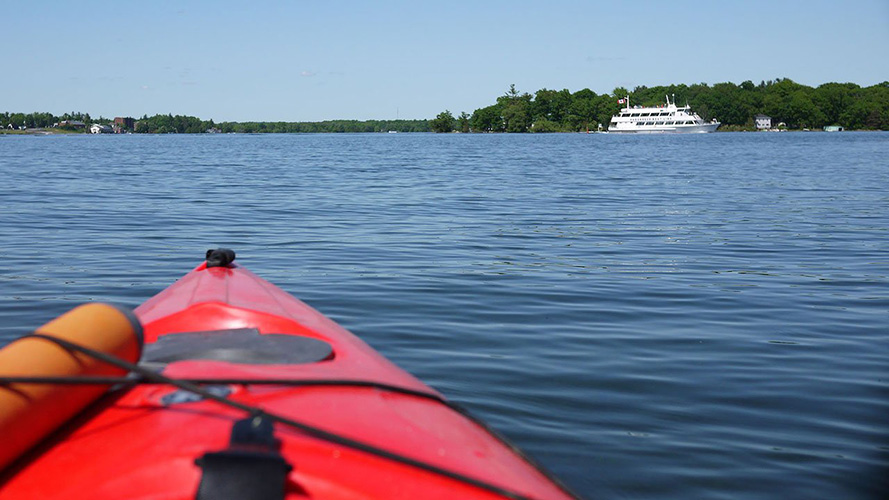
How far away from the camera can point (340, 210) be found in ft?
47.9

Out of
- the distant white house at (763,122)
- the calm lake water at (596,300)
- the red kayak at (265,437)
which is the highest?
the distant white house at (763,122)

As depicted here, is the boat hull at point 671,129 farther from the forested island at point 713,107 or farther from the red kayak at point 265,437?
the red kayak at point 265,437

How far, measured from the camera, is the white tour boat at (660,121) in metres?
88.0

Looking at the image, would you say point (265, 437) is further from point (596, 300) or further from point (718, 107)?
point (718, 107)

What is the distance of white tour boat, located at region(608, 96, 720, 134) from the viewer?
8800cm

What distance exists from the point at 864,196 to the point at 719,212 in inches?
172

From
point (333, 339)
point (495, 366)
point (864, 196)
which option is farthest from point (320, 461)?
point (864, 196)

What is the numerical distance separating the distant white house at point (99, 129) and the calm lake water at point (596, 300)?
156 metres

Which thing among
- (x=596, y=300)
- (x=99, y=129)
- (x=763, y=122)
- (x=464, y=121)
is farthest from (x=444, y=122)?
(x=596, y=300)

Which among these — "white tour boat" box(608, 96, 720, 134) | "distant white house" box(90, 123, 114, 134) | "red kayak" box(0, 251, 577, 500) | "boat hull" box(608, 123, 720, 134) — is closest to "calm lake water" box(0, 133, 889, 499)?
"red kayak" box(0, 251, 577, 500)

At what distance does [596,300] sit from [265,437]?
225 inches

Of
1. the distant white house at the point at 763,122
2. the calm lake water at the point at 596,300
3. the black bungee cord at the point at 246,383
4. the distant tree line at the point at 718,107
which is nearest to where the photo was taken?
the black bungee cord at the point at 246,383

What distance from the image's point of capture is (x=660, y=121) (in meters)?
88.7

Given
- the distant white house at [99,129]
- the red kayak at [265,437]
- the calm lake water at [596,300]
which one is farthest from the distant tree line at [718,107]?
the red kayak at [265,437]
